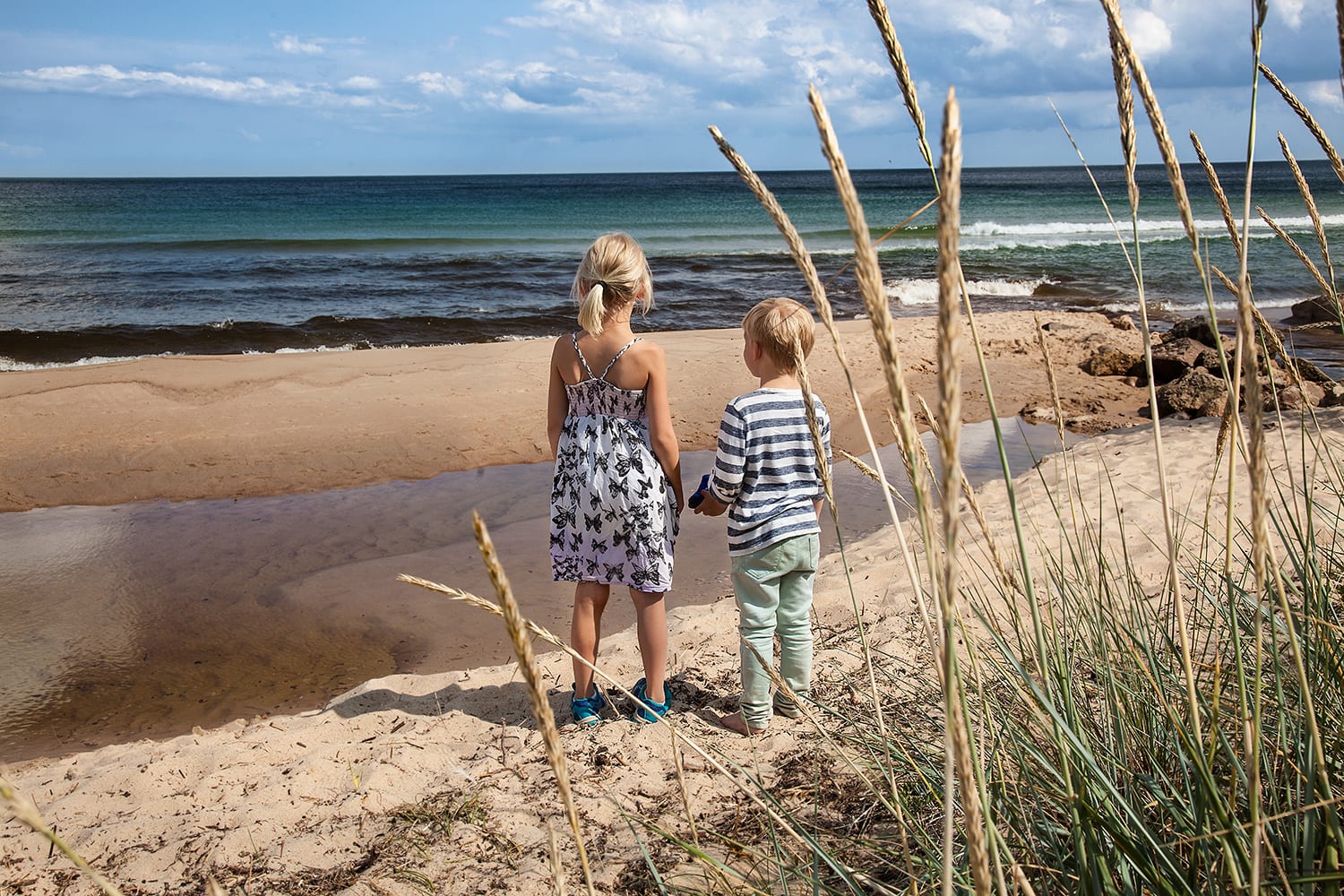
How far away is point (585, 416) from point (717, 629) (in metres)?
1.42

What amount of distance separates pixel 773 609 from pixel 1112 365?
28.2 ft

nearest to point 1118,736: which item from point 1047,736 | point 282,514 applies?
point 1047,736

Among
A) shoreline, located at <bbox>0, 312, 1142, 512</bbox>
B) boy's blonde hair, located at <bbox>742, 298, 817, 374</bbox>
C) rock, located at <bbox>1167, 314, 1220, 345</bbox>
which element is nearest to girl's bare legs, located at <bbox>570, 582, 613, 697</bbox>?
boy's blonde hair, located at <bbox>742, 298, 817, 374</bbox>

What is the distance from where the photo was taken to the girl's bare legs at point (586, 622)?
137 inches

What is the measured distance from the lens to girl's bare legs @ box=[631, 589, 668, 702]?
11.4 feet

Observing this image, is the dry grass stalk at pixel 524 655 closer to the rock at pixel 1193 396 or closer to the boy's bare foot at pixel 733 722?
the boy's bare foot at pixel 733 722

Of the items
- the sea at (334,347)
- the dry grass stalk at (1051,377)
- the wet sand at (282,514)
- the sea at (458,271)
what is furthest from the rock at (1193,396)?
the dry grass stalk at (1051,377)

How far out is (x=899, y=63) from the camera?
105 cm

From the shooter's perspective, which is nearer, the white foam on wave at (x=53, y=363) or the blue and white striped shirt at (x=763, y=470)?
the blue and white striped shirt at (x=763, y=470)

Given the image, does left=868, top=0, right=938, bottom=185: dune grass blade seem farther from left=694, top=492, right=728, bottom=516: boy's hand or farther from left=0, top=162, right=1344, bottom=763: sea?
left=694, top=492, right=728, bottom=516: boy's hand

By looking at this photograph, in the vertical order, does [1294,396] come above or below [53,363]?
below

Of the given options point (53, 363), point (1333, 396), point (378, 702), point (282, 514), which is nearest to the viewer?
point (378, 702)

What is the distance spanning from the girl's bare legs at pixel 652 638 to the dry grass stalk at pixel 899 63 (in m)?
2.54

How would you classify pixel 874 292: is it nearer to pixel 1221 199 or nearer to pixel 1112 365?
pixel 1221 199
